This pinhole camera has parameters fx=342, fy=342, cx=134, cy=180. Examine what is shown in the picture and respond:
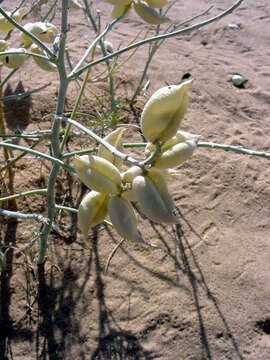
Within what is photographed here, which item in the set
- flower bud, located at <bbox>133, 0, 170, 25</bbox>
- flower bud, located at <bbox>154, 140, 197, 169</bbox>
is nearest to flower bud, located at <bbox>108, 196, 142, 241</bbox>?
flower bud, located at <bbox>154, 140, 197, 169</bbox>

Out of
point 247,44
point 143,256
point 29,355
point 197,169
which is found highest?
point 247,44

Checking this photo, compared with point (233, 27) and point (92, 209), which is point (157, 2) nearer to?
point (92, 209)

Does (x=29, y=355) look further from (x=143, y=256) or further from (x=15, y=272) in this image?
(x=143, y=256)

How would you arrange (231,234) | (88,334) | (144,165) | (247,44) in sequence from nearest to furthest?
(144,165), (88,334), (231,234), (247,44)

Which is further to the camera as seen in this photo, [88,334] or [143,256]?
[143,256]

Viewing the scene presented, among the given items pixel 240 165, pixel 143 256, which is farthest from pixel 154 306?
pixel 240 165

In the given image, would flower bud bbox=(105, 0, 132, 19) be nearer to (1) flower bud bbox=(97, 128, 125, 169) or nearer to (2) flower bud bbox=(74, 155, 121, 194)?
(1) flower bud bbox=(97, 128, 125, 169)

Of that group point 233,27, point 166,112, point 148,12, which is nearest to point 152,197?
point 166,112
